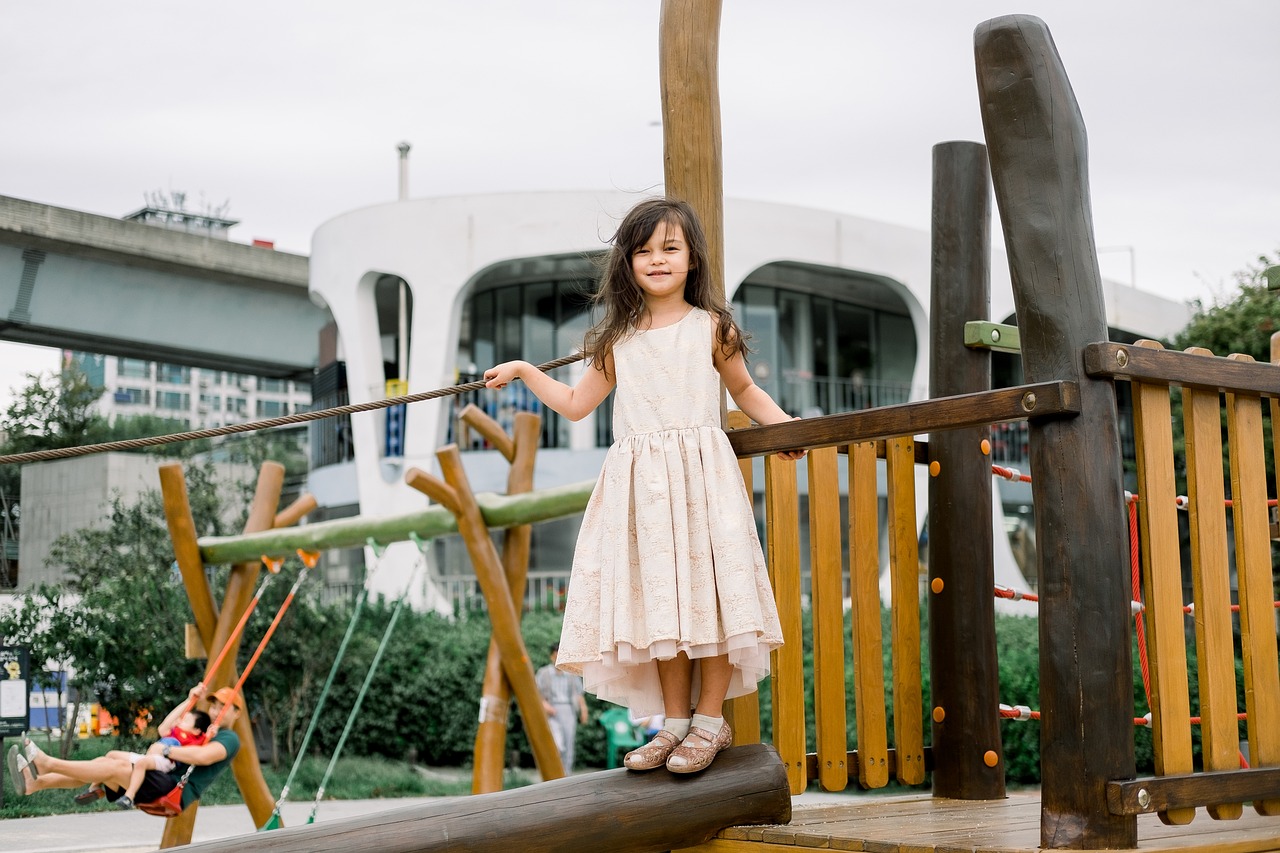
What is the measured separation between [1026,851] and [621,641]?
1003 millimetres

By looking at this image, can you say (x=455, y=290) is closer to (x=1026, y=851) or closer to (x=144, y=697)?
(x=144, y=697)

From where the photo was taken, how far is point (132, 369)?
6119 cm

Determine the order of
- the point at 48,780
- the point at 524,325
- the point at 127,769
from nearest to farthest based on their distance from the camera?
the point at 48,780 < the point at 127,769 < the point at 524,325

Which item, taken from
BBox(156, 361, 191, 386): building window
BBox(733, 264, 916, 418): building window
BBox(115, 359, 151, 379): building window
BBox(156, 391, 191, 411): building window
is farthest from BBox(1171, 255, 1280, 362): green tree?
BBox(156, 391, 191, 411): building window

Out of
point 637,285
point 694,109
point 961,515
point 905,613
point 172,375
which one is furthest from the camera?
point 172,375

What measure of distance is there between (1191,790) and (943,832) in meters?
0.56

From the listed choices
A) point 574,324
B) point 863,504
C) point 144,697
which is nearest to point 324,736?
point 144,697

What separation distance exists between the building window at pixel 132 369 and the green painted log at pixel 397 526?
50.9m

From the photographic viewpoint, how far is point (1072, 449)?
2.83 meters

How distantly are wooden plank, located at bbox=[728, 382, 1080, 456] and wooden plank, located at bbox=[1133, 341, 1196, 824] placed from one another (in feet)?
0.69

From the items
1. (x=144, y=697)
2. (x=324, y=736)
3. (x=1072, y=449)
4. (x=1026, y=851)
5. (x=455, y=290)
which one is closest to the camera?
(x=1026, y=851)

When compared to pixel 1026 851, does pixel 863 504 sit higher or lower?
higher

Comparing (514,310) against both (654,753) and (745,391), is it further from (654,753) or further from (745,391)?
(654,753)

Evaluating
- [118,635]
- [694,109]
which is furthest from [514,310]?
[694,109]
